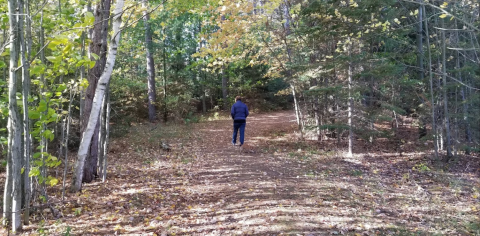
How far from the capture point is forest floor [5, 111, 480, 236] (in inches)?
168

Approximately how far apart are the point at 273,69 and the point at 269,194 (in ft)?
24.7

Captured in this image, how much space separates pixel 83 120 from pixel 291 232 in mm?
4769

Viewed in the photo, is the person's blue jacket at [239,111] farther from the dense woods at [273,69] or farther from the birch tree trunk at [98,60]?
the birch tree trunk at [98,60]

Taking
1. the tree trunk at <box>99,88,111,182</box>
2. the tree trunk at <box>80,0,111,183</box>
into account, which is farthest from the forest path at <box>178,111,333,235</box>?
the tree trunk at <box>80,0,111,183</box>

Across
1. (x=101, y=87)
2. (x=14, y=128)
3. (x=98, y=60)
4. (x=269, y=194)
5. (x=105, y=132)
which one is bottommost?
(x=269, y=194)

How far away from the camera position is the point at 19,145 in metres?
3.60

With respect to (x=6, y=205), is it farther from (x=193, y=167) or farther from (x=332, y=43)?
(x=332, y=43)

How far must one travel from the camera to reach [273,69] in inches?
478

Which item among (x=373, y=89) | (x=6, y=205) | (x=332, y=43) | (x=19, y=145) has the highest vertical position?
(x=332, y=43)

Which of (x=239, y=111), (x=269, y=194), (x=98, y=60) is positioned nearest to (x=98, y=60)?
(x=98, y=60)

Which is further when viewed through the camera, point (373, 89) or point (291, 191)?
point (373, 89)

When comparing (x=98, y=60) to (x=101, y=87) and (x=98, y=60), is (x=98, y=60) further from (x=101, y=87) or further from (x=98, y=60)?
(x=101, y=87)

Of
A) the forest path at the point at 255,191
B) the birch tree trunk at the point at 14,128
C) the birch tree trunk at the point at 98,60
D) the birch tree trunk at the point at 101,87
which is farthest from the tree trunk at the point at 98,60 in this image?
the forest path at the point at 255,191

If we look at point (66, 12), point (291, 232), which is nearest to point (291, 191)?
point (291, 232)
